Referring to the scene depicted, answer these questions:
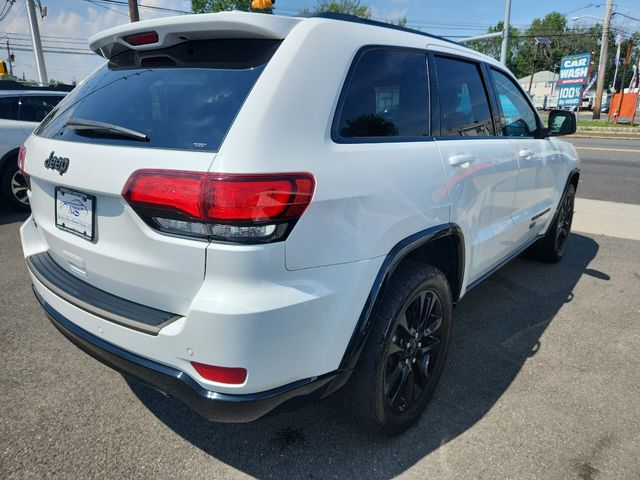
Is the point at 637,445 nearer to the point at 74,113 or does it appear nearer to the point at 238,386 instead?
the point at 238,386

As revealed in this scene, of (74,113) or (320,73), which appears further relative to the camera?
(74,113)

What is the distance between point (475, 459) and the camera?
2.17 metres

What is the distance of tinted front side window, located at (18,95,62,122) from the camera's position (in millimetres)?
6629

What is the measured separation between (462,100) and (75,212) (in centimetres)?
220

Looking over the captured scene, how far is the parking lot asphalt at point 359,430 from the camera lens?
6.90ft

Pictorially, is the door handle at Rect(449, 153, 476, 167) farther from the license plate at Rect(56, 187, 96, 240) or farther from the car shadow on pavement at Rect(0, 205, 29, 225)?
the car shadow on pavement at Rect(0, 205, 29, 225)

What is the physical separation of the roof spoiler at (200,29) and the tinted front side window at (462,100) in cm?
108

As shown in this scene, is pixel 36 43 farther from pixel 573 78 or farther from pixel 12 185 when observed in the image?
pixel 573 78

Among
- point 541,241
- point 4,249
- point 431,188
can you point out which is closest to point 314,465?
Result: point 431,188

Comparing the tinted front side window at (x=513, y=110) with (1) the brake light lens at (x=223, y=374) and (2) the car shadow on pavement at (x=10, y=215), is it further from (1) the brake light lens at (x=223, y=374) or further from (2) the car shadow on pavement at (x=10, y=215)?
(2) the car shadow on pavement at (x=10, y=215)

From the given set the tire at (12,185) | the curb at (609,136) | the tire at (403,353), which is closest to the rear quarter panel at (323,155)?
the tire at (403,353)

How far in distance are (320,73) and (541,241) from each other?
12.2 ft

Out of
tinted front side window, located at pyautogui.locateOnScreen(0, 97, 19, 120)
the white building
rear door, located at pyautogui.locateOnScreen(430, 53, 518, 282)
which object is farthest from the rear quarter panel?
the white building

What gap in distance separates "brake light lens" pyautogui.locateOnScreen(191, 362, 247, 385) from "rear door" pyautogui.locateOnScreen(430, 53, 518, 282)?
1388 millimetres
